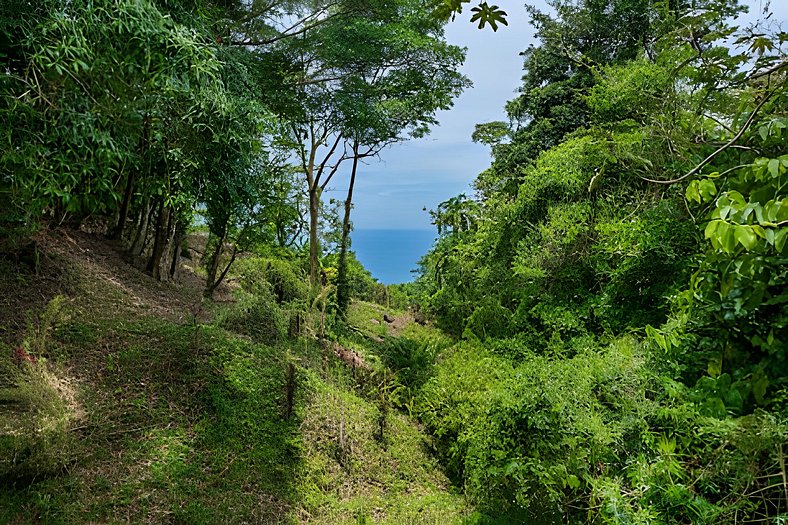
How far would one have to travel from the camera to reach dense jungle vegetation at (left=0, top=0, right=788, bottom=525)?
2.06 metres

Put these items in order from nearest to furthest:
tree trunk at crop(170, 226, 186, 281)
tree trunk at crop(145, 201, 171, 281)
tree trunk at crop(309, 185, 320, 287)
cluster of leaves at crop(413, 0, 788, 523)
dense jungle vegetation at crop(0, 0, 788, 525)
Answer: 1. cluster of leaves at crop(413, 0, 788, 523)
2. dense jungle vegetation at crop(0, 0, 788, 525)
3. tree trunk at crop(145, 201, 171, 281)
4. tree trunk at crop(170, 226, 186, 281)
5. tree trunk at crop(309, 185, 320, 287)

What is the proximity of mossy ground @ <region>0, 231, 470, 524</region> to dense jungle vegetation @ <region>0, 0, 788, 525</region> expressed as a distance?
3 centimetres

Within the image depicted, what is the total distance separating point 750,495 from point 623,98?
Result: 4733 mm

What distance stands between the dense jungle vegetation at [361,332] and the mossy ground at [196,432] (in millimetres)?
26

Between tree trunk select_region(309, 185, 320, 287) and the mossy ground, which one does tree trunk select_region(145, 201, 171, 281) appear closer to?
the mossy ground

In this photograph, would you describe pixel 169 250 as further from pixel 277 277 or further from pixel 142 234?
pixel 277 277

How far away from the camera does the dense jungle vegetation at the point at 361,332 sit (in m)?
2.06

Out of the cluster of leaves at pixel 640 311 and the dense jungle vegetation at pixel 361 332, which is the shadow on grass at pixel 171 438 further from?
the cluster of leaves at pixel 640 311

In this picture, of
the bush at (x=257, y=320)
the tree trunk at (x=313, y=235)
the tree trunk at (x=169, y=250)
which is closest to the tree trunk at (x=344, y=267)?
the tree trunk at (x=313, y=235)

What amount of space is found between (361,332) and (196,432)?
16.1 ft

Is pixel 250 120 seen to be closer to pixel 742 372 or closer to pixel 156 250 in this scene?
pixel 742 372

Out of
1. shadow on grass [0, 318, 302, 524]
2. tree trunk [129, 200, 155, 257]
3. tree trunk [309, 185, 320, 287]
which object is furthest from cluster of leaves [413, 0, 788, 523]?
tree trunk [129, 200, 155, 257]

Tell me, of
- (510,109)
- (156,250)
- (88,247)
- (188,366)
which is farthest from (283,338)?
(510,109)

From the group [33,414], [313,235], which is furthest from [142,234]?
[33,414]
